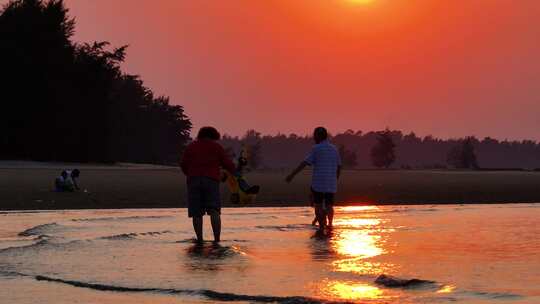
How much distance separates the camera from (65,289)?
9992mm

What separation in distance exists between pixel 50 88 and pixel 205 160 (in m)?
58.0

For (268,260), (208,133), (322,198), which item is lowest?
(268,260)

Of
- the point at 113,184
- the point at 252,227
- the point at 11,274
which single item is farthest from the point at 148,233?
the point at 113,184

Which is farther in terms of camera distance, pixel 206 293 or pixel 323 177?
pixel 323 177

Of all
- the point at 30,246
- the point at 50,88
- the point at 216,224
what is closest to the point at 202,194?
the point at 216,224

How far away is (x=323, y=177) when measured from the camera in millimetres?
17938

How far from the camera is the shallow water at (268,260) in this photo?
9.64 m

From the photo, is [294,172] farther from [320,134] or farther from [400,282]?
[400,282]

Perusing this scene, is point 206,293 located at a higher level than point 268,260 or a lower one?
lower

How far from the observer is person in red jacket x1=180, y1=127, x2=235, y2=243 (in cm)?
1548

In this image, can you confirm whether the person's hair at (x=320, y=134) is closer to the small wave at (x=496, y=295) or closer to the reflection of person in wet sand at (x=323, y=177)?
the reflection of person in wet sand at (x=323, y=177)

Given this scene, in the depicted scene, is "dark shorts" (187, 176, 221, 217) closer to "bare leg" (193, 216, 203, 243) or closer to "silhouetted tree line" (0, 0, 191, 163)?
"bare leg" (193, 216, 203, 243)

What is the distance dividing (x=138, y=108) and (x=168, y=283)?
9037 centimetres

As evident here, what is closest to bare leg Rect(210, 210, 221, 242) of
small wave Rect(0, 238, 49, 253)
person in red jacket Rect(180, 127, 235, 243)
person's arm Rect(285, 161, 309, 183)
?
person in red jacket Rect(180, 127, 235, 243)
